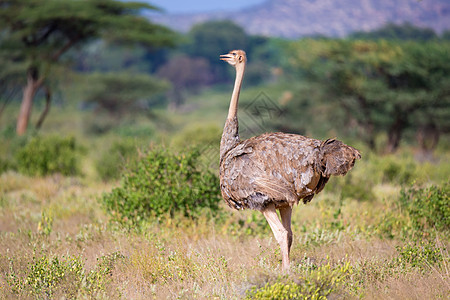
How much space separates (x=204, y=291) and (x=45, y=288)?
124cm

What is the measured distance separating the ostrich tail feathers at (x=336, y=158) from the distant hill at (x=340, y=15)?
10.2 ft

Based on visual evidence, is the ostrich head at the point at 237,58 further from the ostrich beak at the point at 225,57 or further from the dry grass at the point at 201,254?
the dry grass at the point at 201,254

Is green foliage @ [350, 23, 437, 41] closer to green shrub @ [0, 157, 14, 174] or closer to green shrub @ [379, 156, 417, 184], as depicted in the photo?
green shrub @ [379, 156, 417, 184]

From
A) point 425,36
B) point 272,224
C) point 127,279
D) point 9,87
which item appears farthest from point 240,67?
point 425,36

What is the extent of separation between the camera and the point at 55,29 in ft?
58.6

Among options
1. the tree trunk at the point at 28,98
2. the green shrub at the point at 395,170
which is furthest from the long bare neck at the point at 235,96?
the tree trunk at the point at 28,98

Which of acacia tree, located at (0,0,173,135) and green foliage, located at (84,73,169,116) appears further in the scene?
green foliage, located at (84,73,169,116)

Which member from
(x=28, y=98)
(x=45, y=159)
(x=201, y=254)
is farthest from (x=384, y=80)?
(x=201, y=254)

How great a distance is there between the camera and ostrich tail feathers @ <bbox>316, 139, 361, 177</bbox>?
3.68 metres

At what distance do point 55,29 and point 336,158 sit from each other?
16.2 m

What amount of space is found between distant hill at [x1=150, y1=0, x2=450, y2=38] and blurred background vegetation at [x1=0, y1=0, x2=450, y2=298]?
128 cm

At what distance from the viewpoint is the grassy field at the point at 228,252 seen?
377 cm

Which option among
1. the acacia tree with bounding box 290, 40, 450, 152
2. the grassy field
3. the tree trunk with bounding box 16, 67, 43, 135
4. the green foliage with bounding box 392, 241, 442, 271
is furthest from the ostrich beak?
the tree trunk with bounding box 16, 67, 43, 135

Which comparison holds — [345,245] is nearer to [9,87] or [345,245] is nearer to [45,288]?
[45,288]
